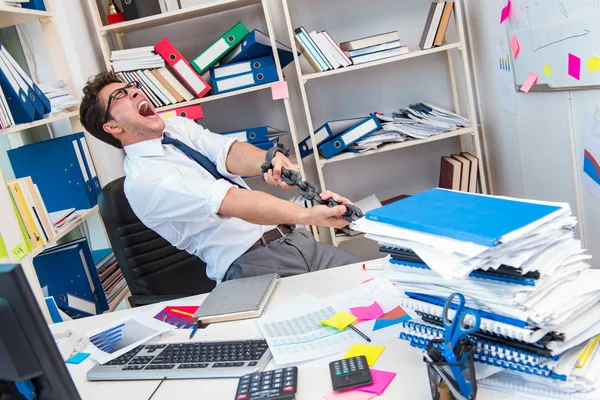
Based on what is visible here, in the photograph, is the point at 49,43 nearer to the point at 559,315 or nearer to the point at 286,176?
the point at 286,176

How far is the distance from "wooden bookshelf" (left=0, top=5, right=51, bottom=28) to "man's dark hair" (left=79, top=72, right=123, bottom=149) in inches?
19.0

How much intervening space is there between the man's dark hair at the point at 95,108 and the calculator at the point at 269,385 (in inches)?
53.9

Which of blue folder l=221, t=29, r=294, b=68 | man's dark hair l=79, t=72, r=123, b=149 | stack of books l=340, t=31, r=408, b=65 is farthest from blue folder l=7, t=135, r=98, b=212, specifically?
stack of books l=340, t=31, r=408, b=65

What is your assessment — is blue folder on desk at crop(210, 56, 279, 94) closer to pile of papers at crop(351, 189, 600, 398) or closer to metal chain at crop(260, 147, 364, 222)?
metal chain at crop(260, 147, 364, 222)

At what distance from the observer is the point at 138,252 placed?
6.53 ft

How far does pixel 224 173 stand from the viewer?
2.25m

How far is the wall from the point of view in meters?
2.12

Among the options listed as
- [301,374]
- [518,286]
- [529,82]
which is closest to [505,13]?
[529,82]

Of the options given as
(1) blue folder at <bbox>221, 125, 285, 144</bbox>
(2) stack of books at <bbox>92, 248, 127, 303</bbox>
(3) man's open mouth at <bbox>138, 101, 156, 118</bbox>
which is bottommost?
(2) stack of books at <bbox>92, 248, 127, 303</bbox>

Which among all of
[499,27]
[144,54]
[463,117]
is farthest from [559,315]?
[144,54]

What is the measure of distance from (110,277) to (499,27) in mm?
2341

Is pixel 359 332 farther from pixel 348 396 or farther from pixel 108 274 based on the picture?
pixel 108 274

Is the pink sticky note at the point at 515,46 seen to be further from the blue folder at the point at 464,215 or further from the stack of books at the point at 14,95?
the stack of books at the point at 14,95

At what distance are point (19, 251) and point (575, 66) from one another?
7.03ft
